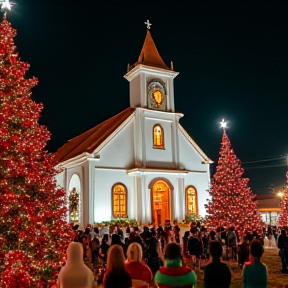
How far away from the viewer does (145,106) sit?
27.9 meters

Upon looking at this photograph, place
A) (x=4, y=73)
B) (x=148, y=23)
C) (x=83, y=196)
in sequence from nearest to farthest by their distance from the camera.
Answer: (x=4, y=73), (x=83, y=196), (x=148, y=23)

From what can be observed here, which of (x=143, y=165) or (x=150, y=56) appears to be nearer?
(x=143, y=165)

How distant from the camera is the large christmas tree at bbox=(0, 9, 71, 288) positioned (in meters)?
10.7

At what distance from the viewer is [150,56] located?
29875mm

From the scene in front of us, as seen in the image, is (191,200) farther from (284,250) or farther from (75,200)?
(284,250)

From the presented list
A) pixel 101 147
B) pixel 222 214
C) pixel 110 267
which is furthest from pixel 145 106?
pixel 110 267

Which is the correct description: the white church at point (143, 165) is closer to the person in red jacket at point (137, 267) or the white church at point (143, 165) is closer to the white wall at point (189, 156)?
the white wall at point (189, 156)

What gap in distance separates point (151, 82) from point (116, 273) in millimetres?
24960

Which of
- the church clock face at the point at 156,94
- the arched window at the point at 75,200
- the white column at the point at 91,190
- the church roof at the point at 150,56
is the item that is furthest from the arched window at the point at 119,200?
the church roof at the point at 150,56

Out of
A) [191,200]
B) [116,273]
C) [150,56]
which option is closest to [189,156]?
[191,200]

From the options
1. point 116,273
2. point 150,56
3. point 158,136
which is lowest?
point 116,273

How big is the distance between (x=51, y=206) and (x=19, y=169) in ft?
5.94

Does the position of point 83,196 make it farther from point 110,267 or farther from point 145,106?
point 110,267

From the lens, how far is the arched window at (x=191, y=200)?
92.8 ft
